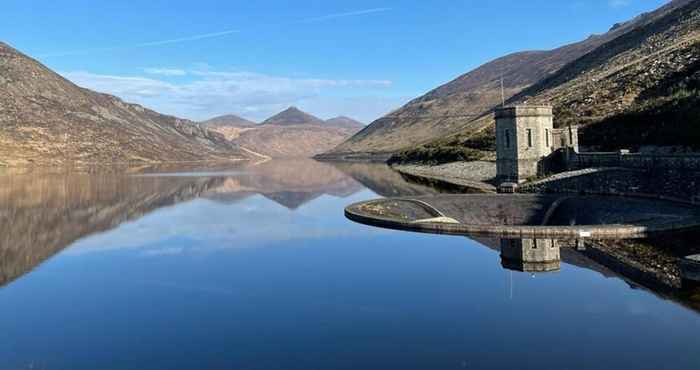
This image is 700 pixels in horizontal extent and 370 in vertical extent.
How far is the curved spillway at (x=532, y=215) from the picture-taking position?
31.6 m

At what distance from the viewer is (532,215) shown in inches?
1597

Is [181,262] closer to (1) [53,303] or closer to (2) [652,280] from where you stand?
(1) [53,303]

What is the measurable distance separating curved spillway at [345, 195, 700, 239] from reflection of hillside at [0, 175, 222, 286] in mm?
21542

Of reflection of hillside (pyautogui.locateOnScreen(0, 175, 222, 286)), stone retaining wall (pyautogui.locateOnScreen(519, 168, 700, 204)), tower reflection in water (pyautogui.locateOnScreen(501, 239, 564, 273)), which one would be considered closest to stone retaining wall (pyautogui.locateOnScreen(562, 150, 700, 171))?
stone retaining wall (pyautogui.locateOnScreen(519, 168, 700, 204))

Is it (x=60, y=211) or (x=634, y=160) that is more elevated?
(x=634, y=160)

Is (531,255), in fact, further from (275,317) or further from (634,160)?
(634,160)

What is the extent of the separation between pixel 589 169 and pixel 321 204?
95.5 feet

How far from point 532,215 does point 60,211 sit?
43.1 meters

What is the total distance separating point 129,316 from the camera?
2130 centimetres

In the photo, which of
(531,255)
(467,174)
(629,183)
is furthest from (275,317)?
(467,174)

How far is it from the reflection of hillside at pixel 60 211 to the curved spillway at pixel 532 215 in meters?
21.5

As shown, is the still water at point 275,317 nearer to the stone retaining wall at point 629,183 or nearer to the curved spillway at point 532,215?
the curved spillway at point 532,215

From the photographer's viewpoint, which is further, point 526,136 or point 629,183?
point 526,136

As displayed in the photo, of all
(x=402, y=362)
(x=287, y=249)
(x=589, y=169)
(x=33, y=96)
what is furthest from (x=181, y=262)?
(x=33, y=96)
